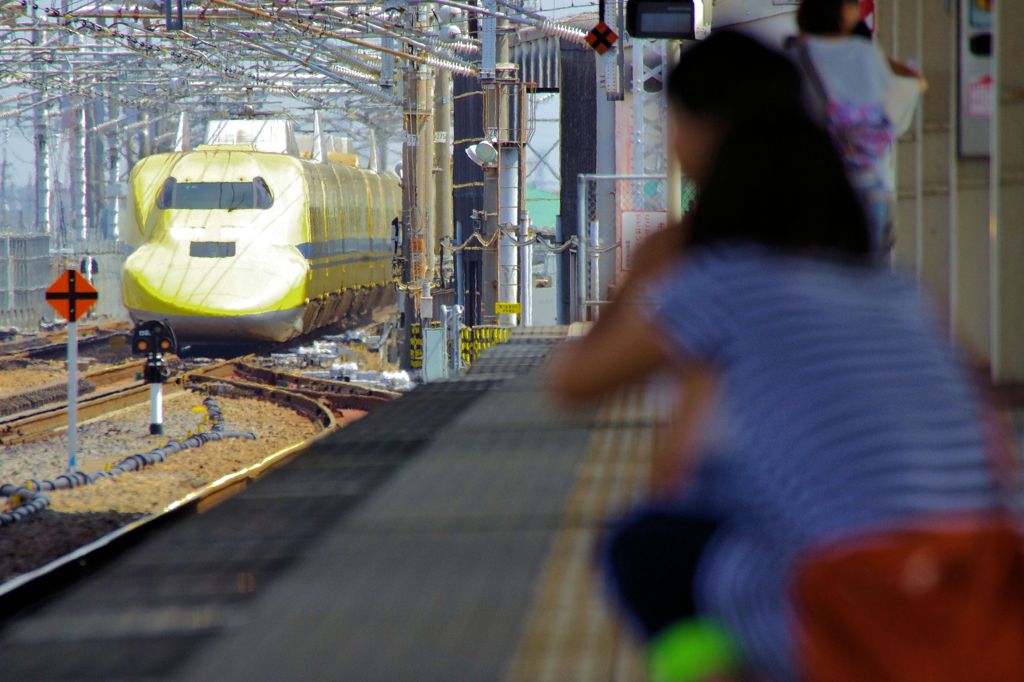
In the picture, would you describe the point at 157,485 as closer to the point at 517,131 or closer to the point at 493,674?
the point at 493,674

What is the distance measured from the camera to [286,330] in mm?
21516

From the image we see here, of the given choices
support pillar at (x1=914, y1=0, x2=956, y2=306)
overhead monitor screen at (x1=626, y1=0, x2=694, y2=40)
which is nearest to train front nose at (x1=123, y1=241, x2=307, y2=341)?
overhead monitor screen at (x1=626, y1=0, x2=694, y2=40)

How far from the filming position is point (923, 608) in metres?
1.36

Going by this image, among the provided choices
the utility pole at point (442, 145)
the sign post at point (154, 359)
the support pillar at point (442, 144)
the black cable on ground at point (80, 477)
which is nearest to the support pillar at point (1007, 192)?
the black cable on ground at point (80, 477)

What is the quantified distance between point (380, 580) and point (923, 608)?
248cm

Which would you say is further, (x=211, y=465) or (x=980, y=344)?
(x=211, y=465)

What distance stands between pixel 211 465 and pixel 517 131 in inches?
376

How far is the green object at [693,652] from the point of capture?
5.13ft

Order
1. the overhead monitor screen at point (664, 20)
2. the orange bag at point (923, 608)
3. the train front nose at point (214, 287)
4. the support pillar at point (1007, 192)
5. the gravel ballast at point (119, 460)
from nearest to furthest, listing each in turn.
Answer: the orange bag at point (923, 608)
the support pillar at point (1007, 192)
the gravel ballast at point (119, 460)
the overhead monitor screen at point (664, 20)
the train front nose at point (214, 287)

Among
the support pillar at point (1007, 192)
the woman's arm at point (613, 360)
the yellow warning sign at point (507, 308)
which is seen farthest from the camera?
the yellow warning sign at point (507, 308)

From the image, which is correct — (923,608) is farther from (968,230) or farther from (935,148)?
(935,148)

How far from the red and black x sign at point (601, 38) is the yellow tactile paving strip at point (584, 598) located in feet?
28.0

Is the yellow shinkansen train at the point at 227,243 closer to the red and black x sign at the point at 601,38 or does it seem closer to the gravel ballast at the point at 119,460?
the gravel ballast at the point at 119,460

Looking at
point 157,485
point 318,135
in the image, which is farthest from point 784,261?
point 318,135
